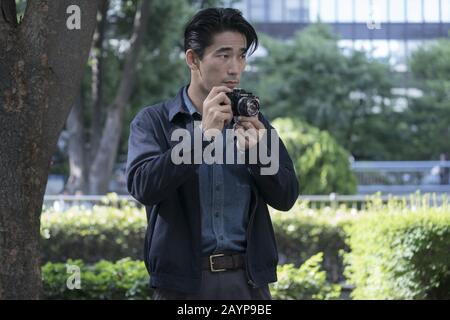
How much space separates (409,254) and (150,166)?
3.82m

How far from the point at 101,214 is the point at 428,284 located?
4.43 m

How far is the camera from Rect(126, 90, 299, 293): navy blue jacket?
10.7ft

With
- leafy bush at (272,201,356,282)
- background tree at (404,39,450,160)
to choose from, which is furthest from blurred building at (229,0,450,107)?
leafy bush at (272,201,356,282)

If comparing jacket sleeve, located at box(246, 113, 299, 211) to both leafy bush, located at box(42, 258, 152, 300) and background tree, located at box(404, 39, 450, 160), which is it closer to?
leafy bush, located at box(42, 258, 152, 300)

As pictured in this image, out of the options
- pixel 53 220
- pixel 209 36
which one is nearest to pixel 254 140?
pixel 209 36

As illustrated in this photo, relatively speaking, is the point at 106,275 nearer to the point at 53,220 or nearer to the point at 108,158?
the point at 53,220

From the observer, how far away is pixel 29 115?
4.05 metres

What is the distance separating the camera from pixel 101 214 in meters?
10.0

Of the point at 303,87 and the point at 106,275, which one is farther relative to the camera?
the point at 303,87

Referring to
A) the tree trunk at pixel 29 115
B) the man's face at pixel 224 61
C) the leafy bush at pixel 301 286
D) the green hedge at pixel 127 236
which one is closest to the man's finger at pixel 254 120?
the man's face at pixel 224 61

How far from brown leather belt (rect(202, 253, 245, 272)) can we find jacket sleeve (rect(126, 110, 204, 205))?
0.29 metres

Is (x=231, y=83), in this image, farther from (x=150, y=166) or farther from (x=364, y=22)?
(x=364, y=22)
